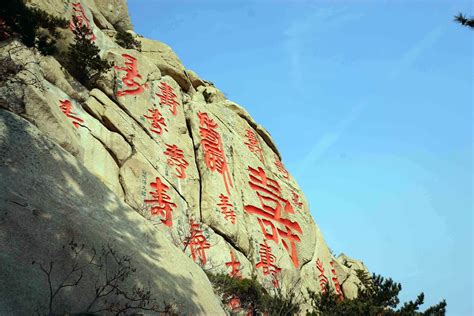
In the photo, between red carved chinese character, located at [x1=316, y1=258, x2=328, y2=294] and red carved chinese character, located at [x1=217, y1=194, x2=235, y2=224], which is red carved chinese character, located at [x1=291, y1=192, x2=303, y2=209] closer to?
red carved chinese character, located at [x1=316, y1=258, x2=328, y2=294]

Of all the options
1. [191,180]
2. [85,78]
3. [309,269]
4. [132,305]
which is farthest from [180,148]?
[132,305]

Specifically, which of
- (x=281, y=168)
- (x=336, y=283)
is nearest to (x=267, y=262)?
(x=336, y=283)

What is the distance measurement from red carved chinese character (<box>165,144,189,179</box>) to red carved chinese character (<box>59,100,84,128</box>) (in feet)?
8.56

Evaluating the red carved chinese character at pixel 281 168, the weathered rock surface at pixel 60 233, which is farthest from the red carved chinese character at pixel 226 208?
the weathered rock surface at pixel 60 233

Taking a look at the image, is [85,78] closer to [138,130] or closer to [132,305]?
[138,130]

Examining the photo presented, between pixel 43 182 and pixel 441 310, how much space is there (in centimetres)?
862

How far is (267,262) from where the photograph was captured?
39.8 ft

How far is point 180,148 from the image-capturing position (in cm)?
1212

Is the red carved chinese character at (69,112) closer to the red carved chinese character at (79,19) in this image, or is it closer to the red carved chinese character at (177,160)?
the red carved chinese character at (177,160)

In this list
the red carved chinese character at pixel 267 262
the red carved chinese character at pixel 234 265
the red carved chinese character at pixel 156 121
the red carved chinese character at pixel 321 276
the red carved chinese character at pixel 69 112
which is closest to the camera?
the red carved chinese character at pixel 69 112

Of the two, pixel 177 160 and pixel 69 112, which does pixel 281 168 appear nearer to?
pixel 177 160

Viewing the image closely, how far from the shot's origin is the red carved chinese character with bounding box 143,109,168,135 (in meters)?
11.7

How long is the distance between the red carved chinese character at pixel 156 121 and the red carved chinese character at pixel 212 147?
57.6 inches

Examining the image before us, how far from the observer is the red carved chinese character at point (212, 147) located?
12.7 m
